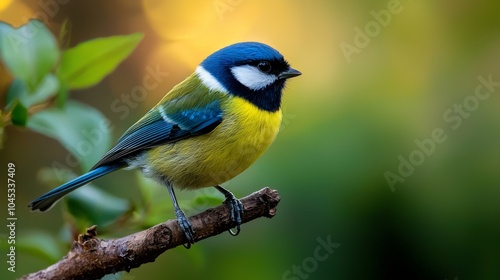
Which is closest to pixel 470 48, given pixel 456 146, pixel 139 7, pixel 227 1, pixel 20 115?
pixel 456 146

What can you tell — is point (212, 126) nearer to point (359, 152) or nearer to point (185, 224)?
point (185, 224)

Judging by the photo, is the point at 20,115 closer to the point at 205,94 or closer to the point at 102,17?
the point at 205,94

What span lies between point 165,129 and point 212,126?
165 mm

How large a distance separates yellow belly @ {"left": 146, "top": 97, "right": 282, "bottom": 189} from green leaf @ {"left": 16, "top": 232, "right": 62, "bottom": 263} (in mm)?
450


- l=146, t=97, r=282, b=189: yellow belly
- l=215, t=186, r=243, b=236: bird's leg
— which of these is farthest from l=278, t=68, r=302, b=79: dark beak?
l=215, t=186, r=243, b=236: bird's leg

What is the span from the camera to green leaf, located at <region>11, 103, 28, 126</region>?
4.59 feet

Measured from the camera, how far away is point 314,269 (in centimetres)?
200

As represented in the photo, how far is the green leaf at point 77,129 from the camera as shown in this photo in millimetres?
1513

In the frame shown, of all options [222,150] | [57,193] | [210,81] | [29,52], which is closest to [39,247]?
[57,193]

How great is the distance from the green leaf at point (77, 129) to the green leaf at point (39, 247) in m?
0.20

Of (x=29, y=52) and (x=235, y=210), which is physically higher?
(x=29, y=52)

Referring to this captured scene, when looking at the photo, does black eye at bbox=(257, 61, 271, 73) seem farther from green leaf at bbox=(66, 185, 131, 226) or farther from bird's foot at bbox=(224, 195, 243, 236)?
green leaf at bbox=(66, 185, 131, 226)

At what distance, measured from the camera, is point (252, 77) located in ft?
6.45

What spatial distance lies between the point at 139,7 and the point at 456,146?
4.80ft
